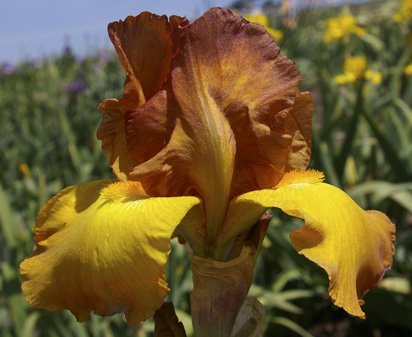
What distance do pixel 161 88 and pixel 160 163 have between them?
0.10m

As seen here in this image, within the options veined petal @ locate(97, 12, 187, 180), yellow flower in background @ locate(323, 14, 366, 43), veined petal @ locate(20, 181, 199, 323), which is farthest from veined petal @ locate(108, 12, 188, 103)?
yellow flower in background @ locate(323, 14, 366, 43)

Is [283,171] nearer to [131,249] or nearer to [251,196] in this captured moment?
[251,196]

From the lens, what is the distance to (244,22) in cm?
79

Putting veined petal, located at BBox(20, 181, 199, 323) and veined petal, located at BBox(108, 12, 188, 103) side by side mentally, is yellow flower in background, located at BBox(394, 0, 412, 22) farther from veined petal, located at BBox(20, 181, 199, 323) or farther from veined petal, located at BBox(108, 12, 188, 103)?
veined petal, located at BBox(20, 181, 199, 323)

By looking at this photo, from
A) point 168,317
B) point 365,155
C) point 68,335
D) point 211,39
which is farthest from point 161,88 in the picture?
point 365,155

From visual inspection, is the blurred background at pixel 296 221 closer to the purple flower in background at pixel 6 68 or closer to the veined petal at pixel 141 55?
the veined petal at pixel 141 55

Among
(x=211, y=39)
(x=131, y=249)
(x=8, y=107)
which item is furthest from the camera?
(x=8, y=107)

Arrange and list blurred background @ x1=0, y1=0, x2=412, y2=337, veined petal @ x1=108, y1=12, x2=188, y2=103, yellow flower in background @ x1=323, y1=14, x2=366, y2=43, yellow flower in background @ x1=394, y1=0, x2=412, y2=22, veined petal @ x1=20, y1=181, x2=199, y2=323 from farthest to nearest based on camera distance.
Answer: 1. yellow flower in background @ x1=323, y1=14, x2=366, y2=43
2. yellow flower in background @ x1=394, y1=0, x2=412, y2=22
3. blurred background @ x1=0, y1=0, x2=412, y2=337
4. veined petal @ x1=108, y1=12, x2=188, y2=103
5. veined petal @ x1=20, y1=181, x2=199, y2=323

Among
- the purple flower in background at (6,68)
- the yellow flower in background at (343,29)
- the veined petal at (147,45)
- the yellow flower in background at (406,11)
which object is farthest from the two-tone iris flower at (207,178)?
the purple flower in background at (6,68)

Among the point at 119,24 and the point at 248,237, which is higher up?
the point at 119,24

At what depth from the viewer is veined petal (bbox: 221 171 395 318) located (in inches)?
27.3

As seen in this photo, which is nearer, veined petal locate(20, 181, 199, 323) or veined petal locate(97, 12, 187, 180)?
veined petal locate(20, 181, 199, 323)

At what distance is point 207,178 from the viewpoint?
2.59ft

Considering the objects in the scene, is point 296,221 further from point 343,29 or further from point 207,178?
point 343,29
